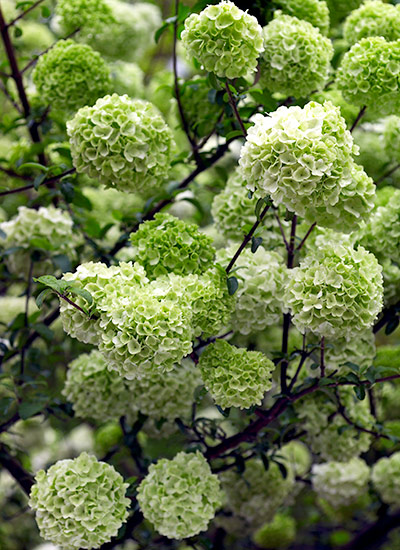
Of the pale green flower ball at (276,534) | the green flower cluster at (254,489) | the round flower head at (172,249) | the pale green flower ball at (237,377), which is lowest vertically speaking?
the pale green flower ball at (276,534)

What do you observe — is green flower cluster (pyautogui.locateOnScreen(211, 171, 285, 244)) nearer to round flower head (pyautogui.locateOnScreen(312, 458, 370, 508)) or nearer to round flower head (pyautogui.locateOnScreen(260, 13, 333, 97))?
round flower head (pyautogui.locateOnScreen(260, 13, 333, 97))

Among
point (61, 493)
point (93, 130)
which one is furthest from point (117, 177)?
point (61, 493)

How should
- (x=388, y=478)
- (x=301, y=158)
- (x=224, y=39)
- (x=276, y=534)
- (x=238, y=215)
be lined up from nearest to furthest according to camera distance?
1. (x=301, y=158)
2. (x=224, y=39)
3. (x=238, y=215)
4. (x=388, y=478)
5. (x=276, y=534)

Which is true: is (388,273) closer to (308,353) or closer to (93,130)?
(308,353)

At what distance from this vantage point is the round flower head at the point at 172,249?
1.15 metres

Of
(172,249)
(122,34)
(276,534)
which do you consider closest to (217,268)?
(172,249)

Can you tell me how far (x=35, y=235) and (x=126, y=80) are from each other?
1.82 feet

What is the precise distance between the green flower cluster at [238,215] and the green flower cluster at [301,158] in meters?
0.30

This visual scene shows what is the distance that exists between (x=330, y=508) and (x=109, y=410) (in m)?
1.02

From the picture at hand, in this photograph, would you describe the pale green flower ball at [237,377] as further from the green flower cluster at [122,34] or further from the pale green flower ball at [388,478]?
the green flower cluster at [122,34]

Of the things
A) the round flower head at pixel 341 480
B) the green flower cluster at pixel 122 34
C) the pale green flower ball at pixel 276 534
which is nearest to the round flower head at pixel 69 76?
the green flower cluster at pixel 122 34

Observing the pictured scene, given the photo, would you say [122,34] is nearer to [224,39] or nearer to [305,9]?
[305,9]

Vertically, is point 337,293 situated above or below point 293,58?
below

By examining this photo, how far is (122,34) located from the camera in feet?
6.21
